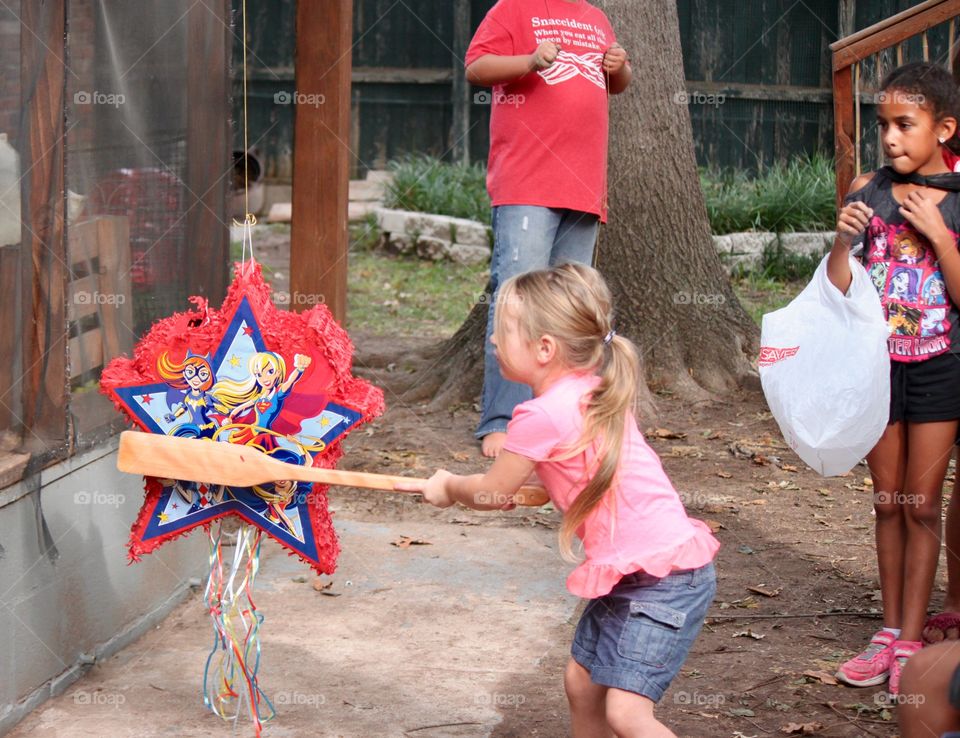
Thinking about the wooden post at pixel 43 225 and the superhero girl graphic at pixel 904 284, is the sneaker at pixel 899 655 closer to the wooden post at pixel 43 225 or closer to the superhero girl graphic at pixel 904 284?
the superhero girl graphic at pixel 904 284

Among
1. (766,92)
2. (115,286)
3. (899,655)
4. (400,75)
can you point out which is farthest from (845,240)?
(400,75)

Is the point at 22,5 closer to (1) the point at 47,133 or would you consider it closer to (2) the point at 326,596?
(1) the point at 47,133

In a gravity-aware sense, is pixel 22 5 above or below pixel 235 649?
above

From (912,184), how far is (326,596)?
6.86 feet

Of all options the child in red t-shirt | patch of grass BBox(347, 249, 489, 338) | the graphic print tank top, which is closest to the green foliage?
patch of grass BBox(347, 249, 489, 338)

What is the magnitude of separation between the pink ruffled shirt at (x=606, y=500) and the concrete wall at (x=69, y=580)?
131 cm

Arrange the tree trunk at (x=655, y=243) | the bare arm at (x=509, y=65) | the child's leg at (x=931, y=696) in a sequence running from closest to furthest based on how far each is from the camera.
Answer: the child's leg at (x=931, y=696), the bare arm at (x=509, y=65), the tree trunk at (x=655, y=243)

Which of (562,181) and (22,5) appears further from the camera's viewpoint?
(562,181)

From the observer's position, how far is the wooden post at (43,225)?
2910 mm

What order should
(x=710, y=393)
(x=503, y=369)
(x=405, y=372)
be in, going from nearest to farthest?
(x=503, y=369) → (x=710, y=393) → (x=405, y=372)

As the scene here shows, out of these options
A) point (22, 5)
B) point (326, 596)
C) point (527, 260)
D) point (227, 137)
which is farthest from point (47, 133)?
point (527, 260)

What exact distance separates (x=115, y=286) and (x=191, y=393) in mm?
836

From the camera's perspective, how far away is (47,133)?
2988mm

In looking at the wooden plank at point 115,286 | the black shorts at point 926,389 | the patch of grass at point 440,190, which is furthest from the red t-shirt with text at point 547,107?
the patch of grass at point 440,190
